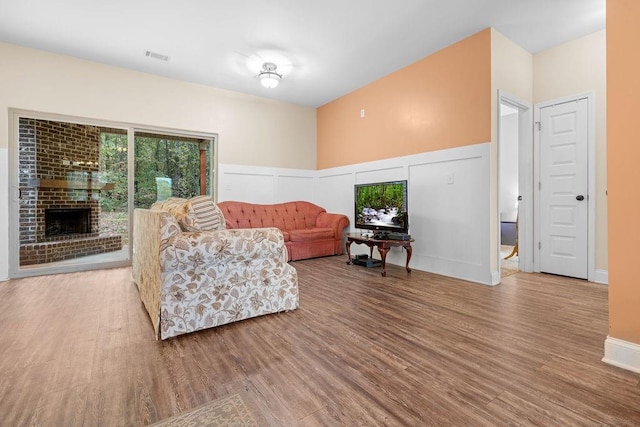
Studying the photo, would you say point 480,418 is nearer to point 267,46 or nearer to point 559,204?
point 559,204

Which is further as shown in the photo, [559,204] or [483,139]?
[559,204]

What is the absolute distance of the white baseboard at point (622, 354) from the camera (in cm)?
155

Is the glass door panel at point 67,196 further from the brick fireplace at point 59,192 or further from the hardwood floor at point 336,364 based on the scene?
the hardwood floor at point 336,364

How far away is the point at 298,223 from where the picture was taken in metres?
5.39

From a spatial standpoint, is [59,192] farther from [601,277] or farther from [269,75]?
[601,277]

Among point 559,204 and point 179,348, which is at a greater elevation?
point 559,204

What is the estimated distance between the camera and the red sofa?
4.67m

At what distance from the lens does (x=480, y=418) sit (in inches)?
47.8

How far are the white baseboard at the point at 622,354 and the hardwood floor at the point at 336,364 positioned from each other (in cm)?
6

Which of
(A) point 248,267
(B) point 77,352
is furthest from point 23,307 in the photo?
(A) point 248,267

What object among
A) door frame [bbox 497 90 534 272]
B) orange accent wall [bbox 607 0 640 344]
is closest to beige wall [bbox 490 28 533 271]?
door frame [bbox 497 90 534 272]

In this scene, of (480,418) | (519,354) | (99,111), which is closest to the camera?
(480,418)

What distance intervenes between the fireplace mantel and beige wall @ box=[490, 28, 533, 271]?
5.00 meters

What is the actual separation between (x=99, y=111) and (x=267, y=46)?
97.5 inches
